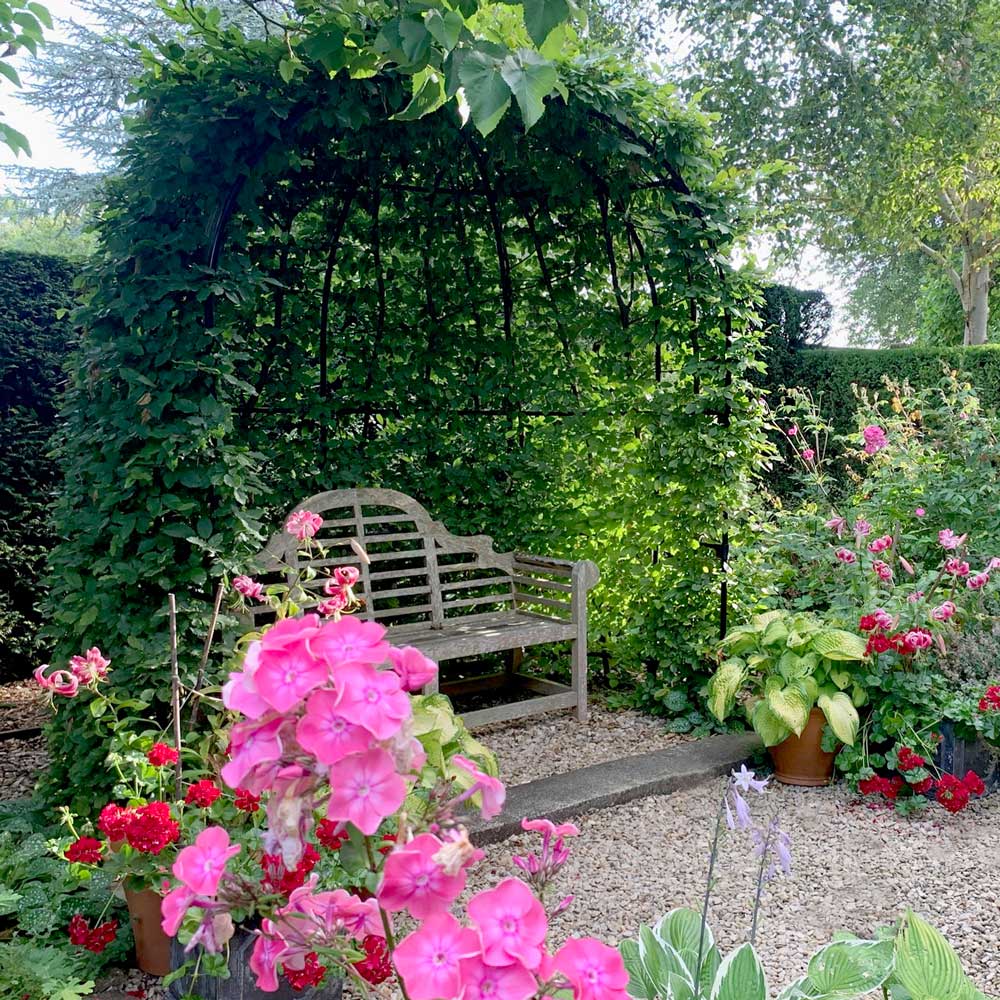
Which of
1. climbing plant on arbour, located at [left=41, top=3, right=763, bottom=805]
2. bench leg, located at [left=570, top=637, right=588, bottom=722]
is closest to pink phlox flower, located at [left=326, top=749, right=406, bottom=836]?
climbing plant on arbour, located at [left=41, top=3, right=763, bottom=805]

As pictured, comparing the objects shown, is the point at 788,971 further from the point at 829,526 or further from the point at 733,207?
the point at 733,207

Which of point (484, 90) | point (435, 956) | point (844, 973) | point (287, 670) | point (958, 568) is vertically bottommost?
point (844, 973)

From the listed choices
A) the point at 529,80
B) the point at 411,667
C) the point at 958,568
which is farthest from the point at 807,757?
the point at 411,667

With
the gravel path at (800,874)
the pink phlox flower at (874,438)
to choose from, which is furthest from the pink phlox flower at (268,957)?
the pink phlox flower at (874,438)

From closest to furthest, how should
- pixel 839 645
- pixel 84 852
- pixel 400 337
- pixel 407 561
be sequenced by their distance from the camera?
1. pixel 84 852
2. pixel 839 645
3. pixel 407 561
4. pixel 400 337

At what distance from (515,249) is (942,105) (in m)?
8.96

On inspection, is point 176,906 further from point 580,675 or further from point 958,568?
point 580,675

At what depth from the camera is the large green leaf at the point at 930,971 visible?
1381 mm

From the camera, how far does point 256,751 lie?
0.74m

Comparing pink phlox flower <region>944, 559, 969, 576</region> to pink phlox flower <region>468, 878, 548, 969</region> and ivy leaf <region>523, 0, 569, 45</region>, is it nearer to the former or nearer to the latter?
ivy leaf <region>523, 0, 569, 45</region>

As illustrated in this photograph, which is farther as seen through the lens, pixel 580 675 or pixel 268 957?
pixel 580 675

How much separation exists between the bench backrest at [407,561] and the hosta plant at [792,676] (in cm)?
92

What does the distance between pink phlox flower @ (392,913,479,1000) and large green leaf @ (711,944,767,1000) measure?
89cm

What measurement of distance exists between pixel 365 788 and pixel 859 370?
8.89m
